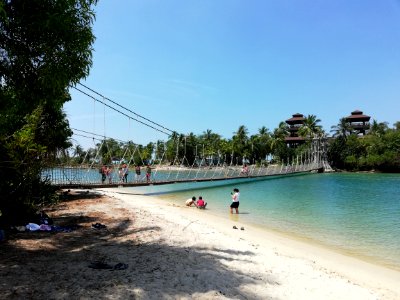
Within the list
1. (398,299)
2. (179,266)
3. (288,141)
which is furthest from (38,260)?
(288,141)

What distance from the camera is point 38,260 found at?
544 centimetres

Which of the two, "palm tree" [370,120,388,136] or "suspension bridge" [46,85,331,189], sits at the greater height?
"palm tree" [370,120,388,136]

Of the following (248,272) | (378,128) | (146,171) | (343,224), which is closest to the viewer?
(248,272)

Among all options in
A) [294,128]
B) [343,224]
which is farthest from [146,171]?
[294,128]

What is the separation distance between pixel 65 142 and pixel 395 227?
44.9ft

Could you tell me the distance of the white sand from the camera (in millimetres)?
4773

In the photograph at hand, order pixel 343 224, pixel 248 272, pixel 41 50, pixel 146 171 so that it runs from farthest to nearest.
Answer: pixel 146 171 → pixel 343 224 → pixel 248 272 → pixel 41 50

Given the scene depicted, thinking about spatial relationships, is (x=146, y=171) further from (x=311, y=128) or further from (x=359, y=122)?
(x=359, y=122)

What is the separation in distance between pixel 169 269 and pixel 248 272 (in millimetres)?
1275

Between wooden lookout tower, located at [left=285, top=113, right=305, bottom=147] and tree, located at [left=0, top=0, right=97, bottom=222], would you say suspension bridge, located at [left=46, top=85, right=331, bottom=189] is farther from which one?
wooden lookout tower, located at [left=285, top=113, right=305, bottom=147]

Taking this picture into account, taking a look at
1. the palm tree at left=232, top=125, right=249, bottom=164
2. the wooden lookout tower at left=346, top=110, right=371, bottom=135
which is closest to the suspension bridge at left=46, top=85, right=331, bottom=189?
the palm tree at left=232, top=125, right=249, bottom=164

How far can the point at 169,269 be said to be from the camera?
5.44 metres

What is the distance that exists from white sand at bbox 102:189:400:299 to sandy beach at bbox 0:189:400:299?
0.01 metres

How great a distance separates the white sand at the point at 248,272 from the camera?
477cm
